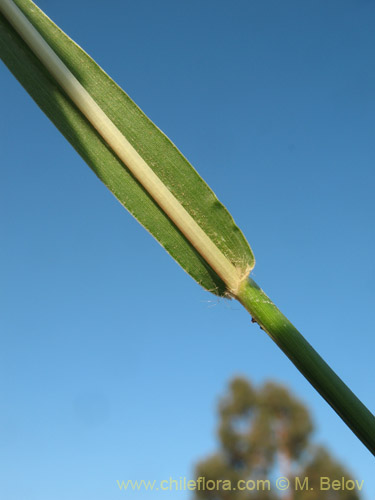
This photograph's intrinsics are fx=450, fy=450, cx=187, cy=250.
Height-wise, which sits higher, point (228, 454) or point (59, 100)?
point (228, 454)

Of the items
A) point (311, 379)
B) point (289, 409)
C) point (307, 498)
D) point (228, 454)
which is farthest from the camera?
point (289, 409)

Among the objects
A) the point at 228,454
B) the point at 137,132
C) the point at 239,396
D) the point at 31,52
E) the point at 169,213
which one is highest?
the point at 239,396

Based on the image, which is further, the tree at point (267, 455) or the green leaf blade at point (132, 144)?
the tree at point (267, 455)

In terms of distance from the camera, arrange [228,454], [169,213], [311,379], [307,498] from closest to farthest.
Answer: [311,379]
[169,213]
[307,498]
[228,454]

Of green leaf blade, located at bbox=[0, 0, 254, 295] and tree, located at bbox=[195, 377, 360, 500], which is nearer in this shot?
green leaf blade, located at bbox=[0, 0, 254, 295]

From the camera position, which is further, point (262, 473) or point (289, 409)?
point (289, 409)

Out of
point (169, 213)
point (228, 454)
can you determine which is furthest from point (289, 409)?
point (169, 213)

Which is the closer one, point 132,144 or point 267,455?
point 132,144

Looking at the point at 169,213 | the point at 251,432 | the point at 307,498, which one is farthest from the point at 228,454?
the point at 169,213

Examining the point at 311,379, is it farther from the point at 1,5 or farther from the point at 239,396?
the point at 239,396
